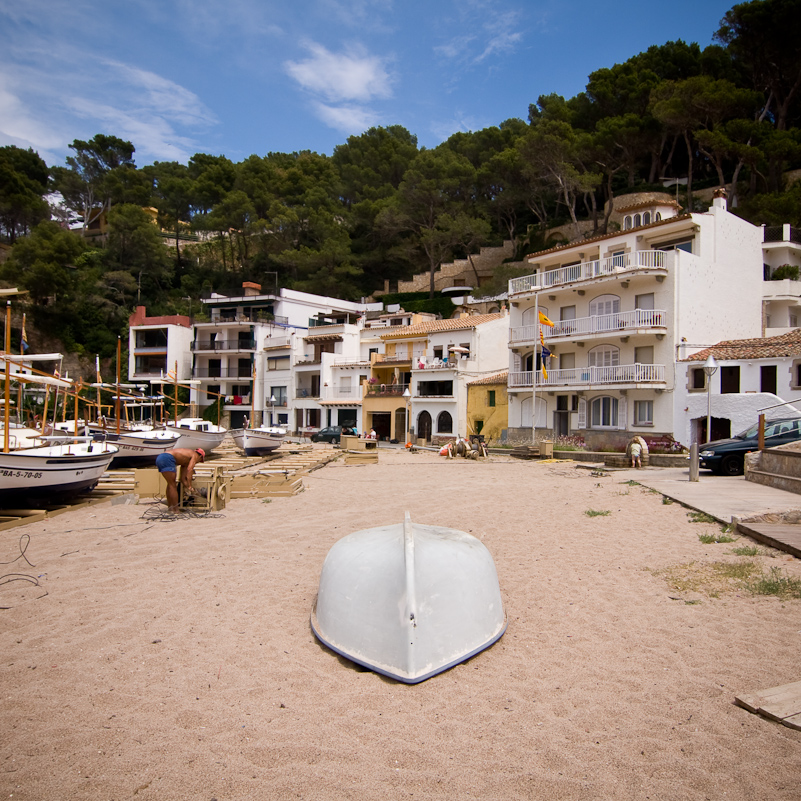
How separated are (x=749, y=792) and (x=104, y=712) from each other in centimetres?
427

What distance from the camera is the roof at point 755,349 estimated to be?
2319 centimetres

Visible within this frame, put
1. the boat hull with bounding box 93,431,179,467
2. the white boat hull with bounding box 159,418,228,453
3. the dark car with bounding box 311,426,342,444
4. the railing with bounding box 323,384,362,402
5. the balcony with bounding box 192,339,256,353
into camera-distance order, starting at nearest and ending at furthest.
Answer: the boat hull with bounding box 93,431,179,467
the white boat hull with bounding box 159,418,228,453
the dark car with bounding box 311,426,342,444
the railing with bounding box 323,384,362,402
the balcony with bounding box 192,339,256,353

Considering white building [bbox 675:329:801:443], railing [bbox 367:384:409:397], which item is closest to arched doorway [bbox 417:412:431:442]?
railing [bbox 367:384:409:397]

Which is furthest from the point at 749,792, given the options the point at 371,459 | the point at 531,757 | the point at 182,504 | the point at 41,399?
the point at 41,399

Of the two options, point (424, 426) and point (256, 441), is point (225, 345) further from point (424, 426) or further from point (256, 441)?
point (256, 441)

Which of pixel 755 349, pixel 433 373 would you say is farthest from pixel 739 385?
pixel 433 373

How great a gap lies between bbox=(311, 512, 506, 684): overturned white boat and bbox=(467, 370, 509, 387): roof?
30.8 m

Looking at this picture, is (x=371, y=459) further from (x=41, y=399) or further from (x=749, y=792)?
(x=41, y=399)

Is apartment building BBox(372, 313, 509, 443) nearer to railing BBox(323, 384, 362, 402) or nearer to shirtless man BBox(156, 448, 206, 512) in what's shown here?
railing BBox(323, 384, 362, 402)

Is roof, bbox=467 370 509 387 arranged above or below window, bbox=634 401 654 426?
above

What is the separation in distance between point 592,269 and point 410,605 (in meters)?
28.1

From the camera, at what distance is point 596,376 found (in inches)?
1141

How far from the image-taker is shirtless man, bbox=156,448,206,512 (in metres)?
11.1

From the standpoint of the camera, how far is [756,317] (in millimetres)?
29906
